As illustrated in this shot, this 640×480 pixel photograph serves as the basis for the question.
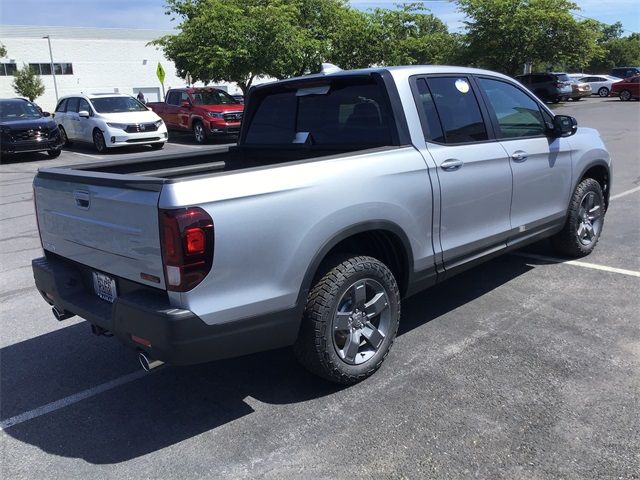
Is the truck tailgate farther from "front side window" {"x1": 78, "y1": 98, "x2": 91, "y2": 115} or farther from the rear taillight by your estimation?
"front side window" {"x1": 78, "y1": 98, "x2": 91, "y2": 115}

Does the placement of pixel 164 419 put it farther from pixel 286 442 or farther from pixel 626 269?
pixel 626 269

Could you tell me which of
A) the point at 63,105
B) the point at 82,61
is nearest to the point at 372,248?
the point at 63,105

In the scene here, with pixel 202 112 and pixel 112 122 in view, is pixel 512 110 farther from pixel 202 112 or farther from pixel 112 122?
pixel 202 112

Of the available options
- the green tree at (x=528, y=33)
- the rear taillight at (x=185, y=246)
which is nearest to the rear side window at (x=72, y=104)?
the rear taillight at (x=185, y=246)

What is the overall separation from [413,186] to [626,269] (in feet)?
9.61

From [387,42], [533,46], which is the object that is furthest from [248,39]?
[533,46]

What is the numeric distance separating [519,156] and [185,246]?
299cm

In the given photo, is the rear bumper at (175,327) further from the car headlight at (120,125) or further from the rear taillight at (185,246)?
the car headlight at (120,125)

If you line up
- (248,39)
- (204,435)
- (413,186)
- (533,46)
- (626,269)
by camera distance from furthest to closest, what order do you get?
(533,46) → (248,39) → (626,269) → (413,186) → (204,435)

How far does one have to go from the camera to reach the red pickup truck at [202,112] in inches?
734

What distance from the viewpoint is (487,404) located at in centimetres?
330

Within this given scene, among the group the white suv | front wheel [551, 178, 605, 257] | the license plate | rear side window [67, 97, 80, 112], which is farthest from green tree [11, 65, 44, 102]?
the license plate

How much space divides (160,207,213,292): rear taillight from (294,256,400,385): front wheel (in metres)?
0.75

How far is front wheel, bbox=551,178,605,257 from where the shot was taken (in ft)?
17.9
